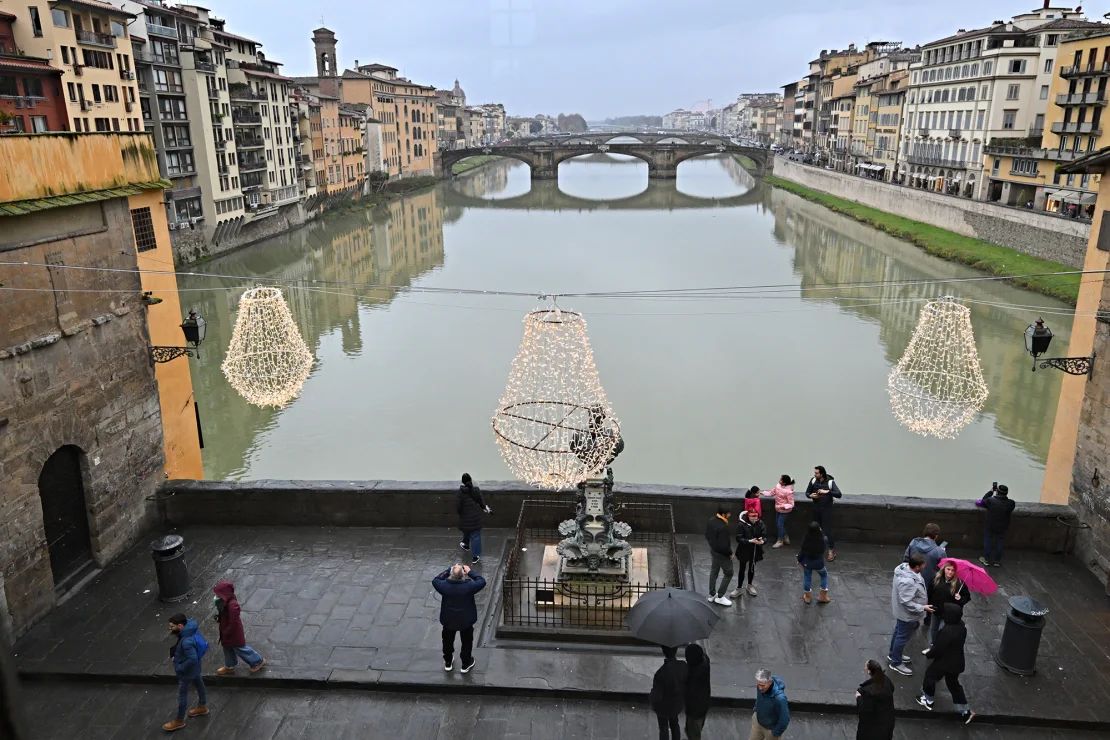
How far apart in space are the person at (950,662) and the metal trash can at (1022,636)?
792 mm

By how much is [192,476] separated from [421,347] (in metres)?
13.3

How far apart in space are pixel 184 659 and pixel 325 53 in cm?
8069

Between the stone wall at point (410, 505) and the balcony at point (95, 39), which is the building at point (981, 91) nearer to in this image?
the stone wall at point (410, 505)

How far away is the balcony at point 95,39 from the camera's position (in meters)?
33.9

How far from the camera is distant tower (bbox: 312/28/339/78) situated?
77.8 metres

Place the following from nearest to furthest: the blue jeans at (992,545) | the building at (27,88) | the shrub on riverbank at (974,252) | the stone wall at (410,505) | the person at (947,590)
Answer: the person at (947,590), the blue jeans at (992,545), the stone wall at (410,505), the building at (27,88), the shrub on riverbank at (974,252)

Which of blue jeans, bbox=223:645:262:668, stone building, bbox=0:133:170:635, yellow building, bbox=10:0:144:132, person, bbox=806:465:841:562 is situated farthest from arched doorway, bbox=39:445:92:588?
yellow building, bbox=10:0:144:132

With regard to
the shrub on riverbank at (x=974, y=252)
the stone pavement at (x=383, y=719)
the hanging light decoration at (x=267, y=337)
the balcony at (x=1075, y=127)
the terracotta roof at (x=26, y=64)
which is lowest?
the shrub on riverbank at (x=974, y=252)

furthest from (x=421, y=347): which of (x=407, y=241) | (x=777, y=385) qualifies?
(x=407, y=241)

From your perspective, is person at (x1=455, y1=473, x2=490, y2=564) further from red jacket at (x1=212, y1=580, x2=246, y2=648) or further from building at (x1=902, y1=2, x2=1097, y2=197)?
building at (x1=902, y1=2, x2=1097, y2=197)

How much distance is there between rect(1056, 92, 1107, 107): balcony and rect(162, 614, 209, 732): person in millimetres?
45395

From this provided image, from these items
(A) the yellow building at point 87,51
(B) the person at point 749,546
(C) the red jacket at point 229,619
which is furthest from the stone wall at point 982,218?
(A) the yellow building at point 87,51

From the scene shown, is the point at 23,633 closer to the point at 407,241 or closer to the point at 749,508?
the point at 749,508

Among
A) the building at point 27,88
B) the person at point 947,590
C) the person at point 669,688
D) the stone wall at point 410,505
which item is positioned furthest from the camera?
the building at point 27,88
